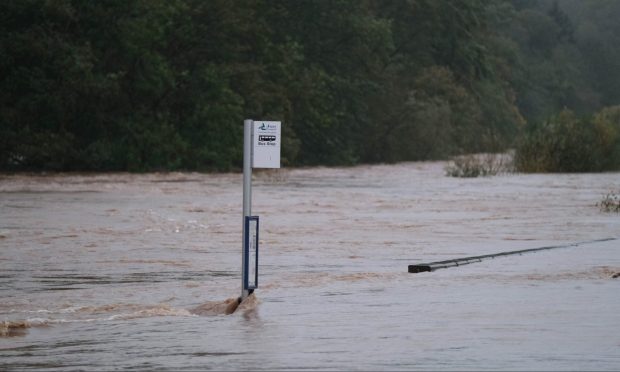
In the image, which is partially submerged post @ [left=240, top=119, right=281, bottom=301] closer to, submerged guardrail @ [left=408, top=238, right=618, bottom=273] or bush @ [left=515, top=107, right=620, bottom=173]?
submerged guardrail @ [left=408, top=238, right=618, bottom=273]

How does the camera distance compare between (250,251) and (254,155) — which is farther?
(250,251)

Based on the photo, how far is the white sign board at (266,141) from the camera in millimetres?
13477

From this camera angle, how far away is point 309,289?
15.3 metres

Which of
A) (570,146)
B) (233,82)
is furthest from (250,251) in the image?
(233,82)

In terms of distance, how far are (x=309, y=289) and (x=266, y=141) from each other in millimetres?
2246

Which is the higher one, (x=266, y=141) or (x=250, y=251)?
(x=266, y=141)

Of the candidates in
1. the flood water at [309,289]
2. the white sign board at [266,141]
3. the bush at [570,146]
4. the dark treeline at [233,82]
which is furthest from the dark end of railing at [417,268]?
the bush at [570,146]

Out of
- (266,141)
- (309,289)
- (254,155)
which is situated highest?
(266,141)

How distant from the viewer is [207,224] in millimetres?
26953

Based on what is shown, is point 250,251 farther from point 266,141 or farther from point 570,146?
point 570,146

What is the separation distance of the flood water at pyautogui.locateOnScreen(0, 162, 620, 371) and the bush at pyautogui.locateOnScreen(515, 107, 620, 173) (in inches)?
928

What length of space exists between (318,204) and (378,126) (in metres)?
42.7

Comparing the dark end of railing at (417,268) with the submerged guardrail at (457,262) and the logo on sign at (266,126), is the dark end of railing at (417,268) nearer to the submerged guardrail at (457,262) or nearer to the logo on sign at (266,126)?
the submerged guardrail at (457,262)

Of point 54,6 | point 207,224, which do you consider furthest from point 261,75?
point 207,224
